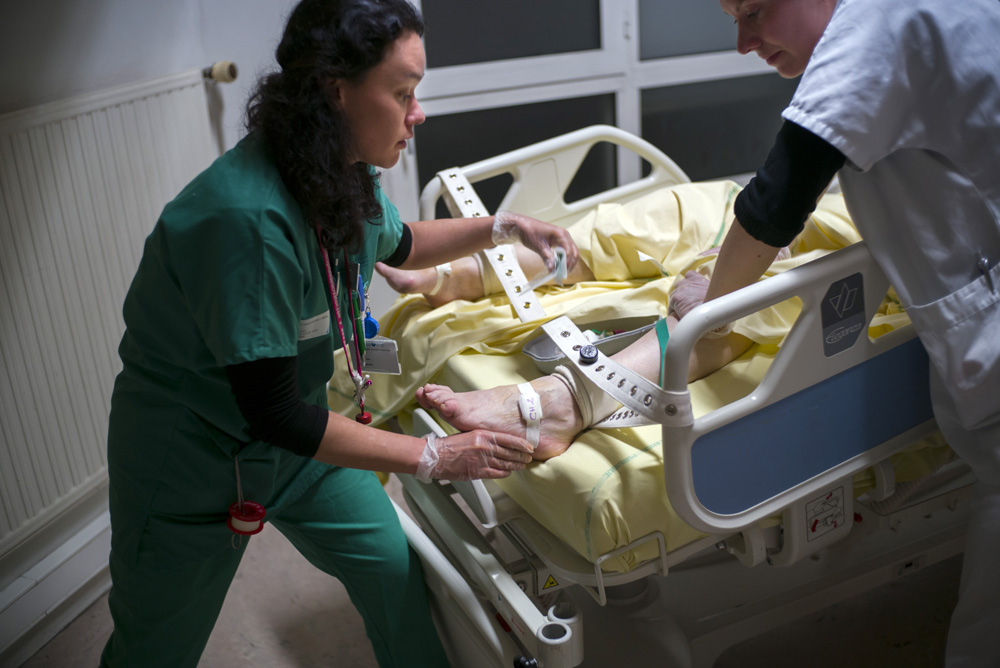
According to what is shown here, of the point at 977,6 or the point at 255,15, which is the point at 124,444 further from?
the point at 255,15

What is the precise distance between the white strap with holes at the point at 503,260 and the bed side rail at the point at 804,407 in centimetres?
57

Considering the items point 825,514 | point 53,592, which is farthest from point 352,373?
point 53,592

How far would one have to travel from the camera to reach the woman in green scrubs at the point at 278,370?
1.17 m

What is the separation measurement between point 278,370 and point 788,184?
0.76 meters

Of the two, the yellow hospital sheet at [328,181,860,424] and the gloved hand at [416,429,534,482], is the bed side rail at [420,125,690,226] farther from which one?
the gloved hand at [416,429,534,482]

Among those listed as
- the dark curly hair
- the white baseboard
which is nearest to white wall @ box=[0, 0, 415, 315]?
the dark curly hair

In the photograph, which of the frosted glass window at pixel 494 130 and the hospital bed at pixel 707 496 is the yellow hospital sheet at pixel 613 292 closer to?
the hospital bed at pixel 707 496

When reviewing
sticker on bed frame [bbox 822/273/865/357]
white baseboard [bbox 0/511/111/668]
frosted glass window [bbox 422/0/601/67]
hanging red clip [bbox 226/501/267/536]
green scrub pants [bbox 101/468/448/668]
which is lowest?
white baseboard [bbox 0/511/111/668]

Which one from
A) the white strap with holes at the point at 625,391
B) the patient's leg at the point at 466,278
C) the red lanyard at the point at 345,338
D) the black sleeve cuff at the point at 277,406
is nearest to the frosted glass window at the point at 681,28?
the patient's leg at the point at 466,278

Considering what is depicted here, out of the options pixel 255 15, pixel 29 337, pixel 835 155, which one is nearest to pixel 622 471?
pixel 835 155

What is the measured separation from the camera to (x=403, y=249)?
1.64 m

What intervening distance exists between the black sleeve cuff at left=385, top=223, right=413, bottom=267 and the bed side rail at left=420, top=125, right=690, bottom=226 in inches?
19.4

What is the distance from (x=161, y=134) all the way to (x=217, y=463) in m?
1.25

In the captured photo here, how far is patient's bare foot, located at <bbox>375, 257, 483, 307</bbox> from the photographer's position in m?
1.86
